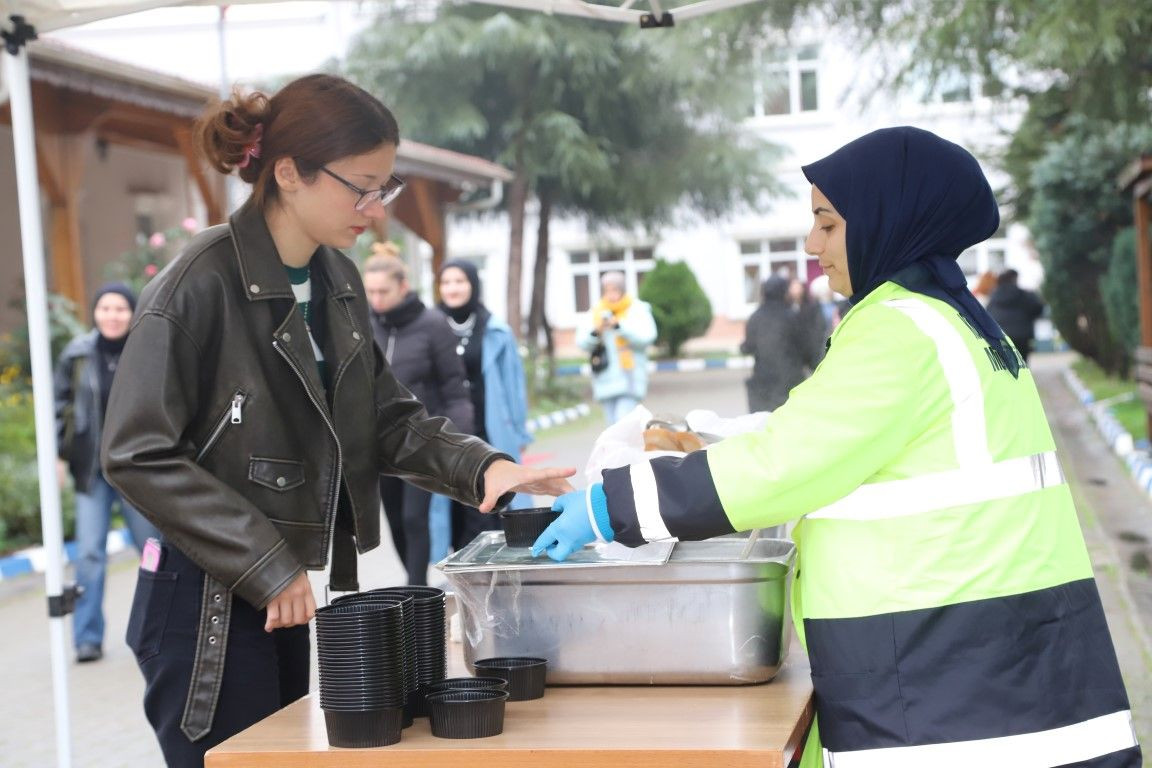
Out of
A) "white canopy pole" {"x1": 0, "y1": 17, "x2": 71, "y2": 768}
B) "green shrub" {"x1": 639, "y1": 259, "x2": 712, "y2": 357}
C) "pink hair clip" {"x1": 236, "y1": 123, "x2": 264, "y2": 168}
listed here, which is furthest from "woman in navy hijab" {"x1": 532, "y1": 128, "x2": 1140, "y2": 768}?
"green shrub" {"x1": 639, "y1": 259, "x2": 712, "y2": 357}

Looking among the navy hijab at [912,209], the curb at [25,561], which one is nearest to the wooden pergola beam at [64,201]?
the curb at [25,561]

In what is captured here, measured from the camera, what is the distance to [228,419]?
8.71ft

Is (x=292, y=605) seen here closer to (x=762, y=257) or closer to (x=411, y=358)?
(x=411, y=358)

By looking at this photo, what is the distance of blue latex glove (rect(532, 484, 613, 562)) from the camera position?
2.39 metres

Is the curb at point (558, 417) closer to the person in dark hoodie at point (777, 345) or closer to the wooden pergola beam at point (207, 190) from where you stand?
the wooden pergola beam at point (207, 190)

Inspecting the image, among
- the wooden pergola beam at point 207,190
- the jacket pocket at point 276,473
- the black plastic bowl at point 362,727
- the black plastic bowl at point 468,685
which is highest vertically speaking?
the wooden pergola beam at point 207,190

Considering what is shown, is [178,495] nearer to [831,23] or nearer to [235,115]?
[235,115]

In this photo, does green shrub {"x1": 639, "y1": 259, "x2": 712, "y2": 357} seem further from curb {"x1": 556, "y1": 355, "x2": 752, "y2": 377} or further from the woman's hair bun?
the woman's hair bun

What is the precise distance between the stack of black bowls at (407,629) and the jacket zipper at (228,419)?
390mm

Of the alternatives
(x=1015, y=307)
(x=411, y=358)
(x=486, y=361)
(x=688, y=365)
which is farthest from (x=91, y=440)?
(x=688, y=365)

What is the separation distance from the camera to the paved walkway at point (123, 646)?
595 cm

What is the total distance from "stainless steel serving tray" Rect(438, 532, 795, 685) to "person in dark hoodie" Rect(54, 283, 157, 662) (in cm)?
520

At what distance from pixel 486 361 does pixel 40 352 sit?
4245 millimetres

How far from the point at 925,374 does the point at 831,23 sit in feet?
45.7
